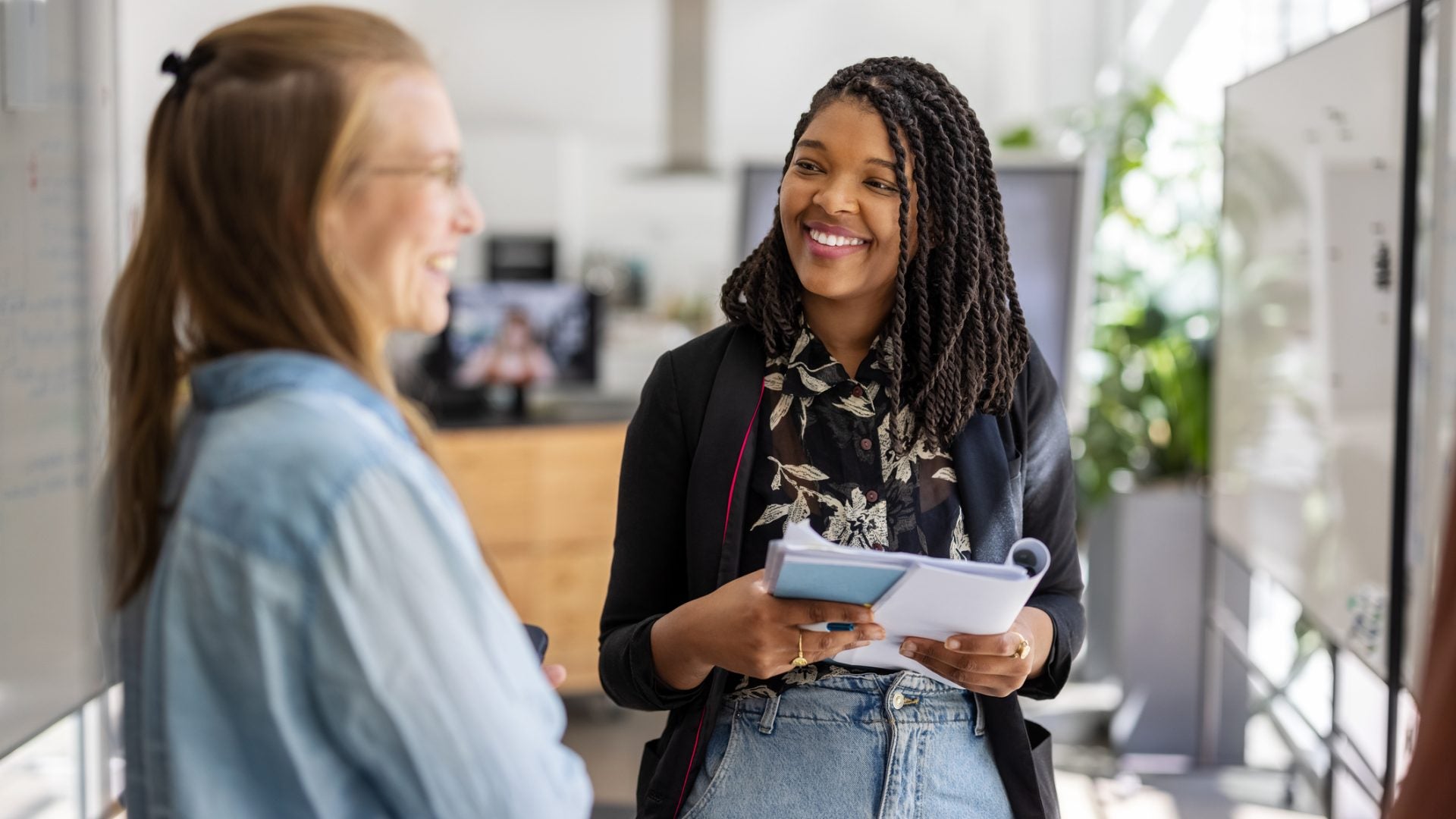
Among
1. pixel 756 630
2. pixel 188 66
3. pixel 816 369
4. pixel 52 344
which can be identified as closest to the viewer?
pixel 188 66

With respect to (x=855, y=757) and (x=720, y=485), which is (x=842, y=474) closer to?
(x=720, y=485)

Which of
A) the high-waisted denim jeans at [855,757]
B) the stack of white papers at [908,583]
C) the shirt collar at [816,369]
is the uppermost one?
the shirt collar at [816,369]

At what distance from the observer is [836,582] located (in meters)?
1.04

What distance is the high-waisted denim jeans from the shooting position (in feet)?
4.03

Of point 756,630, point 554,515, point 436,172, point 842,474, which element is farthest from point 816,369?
point 554,515

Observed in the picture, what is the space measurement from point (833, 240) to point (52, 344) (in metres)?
1.64

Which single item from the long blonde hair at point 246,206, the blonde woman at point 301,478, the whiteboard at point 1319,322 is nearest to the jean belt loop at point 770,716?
the blonde woman at point 301,478

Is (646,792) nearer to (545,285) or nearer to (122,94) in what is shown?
(122,94)

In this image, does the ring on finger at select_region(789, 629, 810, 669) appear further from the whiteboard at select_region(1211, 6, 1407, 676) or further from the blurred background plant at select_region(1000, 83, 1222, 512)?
the blurred background plant at select_region(1000, 83, 1222, 512)

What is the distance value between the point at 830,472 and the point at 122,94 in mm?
1915

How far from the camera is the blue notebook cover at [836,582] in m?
1.01

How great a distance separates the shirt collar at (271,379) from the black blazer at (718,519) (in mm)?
502

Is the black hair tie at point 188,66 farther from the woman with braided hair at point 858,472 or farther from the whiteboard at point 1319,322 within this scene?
the whiteboard at point 1319,322

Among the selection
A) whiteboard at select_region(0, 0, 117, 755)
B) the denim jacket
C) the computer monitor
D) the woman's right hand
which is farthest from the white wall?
the denim jacket
